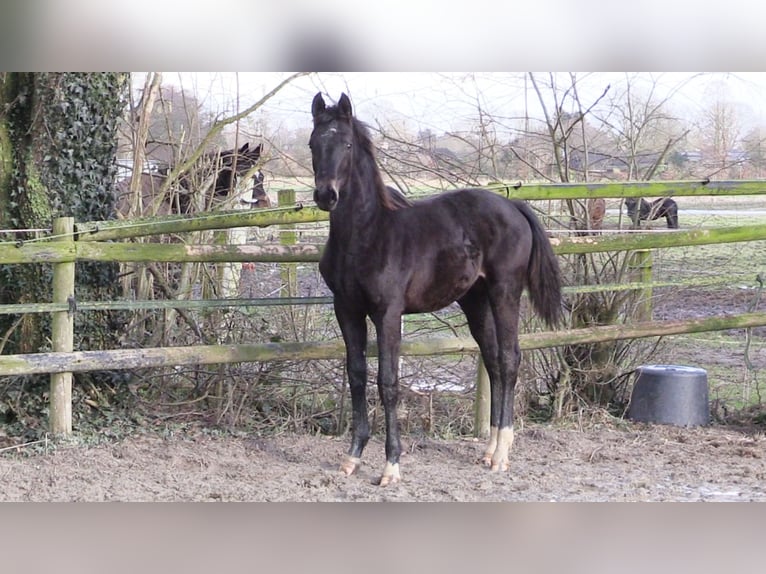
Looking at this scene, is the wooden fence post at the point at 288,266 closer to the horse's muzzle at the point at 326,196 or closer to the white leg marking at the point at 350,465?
the white leg marking at the point at 350,465

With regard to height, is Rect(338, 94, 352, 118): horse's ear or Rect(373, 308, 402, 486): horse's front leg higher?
Rect(338, 94, 352, 118): horse's ear

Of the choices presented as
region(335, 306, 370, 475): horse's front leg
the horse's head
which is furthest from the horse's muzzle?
region(335, 306, 370, 475): horse's front leg

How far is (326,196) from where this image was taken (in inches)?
160

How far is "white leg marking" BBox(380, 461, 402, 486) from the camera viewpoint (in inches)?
177

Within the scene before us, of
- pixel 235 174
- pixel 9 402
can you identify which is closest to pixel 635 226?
pixel 235 174

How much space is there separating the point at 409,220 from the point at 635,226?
89.0 inches

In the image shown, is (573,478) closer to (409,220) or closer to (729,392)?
(409,220)

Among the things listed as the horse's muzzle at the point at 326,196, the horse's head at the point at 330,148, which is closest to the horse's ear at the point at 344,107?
the horse's head at the point at 330,148

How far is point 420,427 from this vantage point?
18.8 ft

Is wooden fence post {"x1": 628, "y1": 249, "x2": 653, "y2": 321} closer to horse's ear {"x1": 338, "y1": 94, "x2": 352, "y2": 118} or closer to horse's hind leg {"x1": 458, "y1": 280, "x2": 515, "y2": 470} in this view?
horse's hind leg {"x1": 458, "y1": 280, "x2": 515, "y2": 470}

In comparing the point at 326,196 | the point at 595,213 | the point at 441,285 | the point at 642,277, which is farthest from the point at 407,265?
the point at 595,213

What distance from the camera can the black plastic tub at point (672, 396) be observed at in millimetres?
5816

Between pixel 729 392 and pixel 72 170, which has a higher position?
pixel 72 170

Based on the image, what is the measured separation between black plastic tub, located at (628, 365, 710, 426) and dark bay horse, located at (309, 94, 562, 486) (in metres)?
1.15
